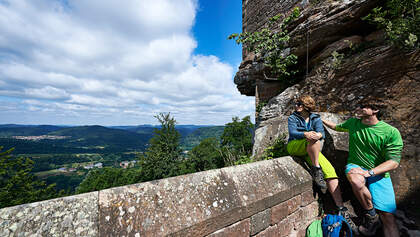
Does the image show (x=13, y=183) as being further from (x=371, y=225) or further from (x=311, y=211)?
(x=371, y=225)

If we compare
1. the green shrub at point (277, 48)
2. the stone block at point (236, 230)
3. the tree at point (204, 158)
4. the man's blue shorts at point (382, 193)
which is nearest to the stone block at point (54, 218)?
the stone block at point (236, 230)

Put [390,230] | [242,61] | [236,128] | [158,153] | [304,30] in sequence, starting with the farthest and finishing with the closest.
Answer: [236,128] → [158,153] → [242,61] → [304,30] → [390,230]

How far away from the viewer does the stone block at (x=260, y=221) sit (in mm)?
1881

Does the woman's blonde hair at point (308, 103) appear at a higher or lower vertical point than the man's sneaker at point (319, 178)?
higher

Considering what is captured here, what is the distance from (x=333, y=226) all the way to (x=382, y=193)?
A: 806 mm

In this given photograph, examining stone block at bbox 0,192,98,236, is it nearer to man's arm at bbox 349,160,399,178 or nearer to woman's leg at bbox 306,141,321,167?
woman's leg at bbox 306,141,321,167

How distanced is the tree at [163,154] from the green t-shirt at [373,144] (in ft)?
67.4

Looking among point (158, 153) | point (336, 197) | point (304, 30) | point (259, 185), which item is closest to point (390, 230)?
point (336, 197)

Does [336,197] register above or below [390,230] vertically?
above

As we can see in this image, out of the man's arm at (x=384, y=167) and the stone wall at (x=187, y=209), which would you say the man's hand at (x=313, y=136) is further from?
the man's arm at (x=384, y=167)

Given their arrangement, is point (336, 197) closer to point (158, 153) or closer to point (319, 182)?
point (319, 182)

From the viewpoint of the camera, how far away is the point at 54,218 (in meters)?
1.18

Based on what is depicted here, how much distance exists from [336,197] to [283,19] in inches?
277

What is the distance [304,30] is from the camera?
18.1ft
